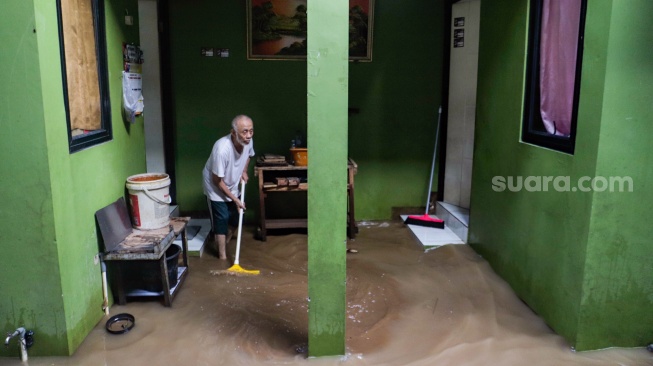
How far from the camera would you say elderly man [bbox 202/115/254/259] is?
442cm

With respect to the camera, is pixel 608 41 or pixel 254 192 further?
pixel 254 192

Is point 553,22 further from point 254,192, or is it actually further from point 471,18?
point 254,192

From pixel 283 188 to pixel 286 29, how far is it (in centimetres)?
184

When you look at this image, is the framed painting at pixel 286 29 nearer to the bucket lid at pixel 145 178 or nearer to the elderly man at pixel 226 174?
the elderly man at pixel 226 174

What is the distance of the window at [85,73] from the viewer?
3203 mm

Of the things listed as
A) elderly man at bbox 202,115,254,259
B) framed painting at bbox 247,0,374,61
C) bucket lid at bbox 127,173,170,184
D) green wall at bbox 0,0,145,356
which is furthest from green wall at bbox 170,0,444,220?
green wall at bbox 0,0,145,356

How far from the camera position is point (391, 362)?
2941mm

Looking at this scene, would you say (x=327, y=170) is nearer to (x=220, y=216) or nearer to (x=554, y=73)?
(x=554, y=73)

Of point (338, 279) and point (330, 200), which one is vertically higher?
point (330, 200)

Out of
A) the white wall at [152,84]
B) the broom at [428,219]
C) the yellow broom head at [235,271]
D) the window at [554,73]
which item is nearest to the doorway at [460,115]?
the broom at [428,219]

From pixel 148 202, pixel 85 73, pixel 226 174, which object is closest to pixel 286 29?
pixel 226 174

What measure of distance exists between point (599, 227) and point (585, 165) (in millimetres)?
383

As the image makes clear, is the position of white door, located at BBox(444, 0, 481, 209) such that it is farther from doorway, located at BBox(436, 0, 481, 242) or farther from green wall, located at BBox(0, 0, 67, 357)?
green wall, located at BBox(0, 0, 67, 357)

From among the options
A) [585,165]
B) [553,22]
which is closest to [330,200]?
[585,165]
